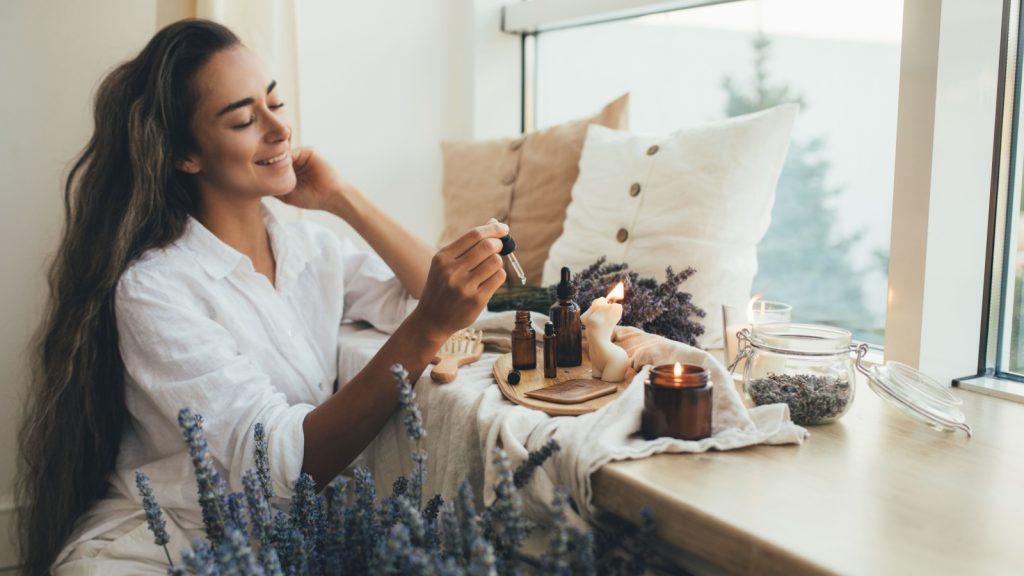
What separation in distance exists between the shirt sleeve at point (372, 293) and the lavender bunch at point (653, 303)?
469mm

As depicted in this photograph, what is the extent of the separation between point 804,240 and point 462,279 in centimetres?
117

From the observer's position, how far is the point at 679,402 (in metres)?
0.98

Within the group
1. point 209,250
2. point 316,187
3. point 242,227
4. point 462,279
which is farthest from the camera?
point 316,187

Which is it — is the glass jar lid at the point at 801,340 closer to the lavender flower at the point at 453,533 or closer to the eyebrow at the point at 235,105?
the lavender flower at the point at 453,533

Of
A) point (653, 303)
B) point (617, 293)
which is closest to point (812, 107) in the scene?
point (653, 303)

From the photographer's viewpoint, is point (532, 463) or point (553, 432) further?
point (553, 432)

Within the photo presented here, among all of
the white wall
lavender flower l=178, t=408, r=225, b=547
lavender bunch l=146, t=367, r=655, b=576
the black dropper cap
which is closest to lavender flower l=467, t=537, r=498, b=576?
lavender bunch l=146, t=367, r=655, b=576

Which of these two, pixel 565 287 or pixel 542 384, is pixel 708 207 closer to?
pixel 565 287

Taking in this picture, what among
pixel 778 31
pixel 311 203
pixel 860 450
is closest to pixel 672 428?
pixel 860 450

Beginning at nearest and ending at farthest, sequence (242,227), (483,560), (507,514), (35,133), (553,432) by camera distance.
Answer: (483,560) < (507,514) < (553,432) < (242,227) < (35,133)

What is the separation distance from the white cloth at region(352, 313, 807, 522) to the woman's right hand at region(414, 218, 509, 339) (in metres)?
0.11

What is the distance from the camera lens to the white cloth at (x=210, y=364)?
125 centimetres

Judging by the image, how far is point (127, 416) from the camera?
144 cm

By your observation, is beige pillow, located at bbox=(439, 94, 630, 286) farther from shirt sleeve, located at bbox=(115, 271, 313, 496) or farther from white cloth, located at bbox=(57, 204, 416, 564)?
shirt sleeve, located at bbox=(115, 271, 313, 496)
